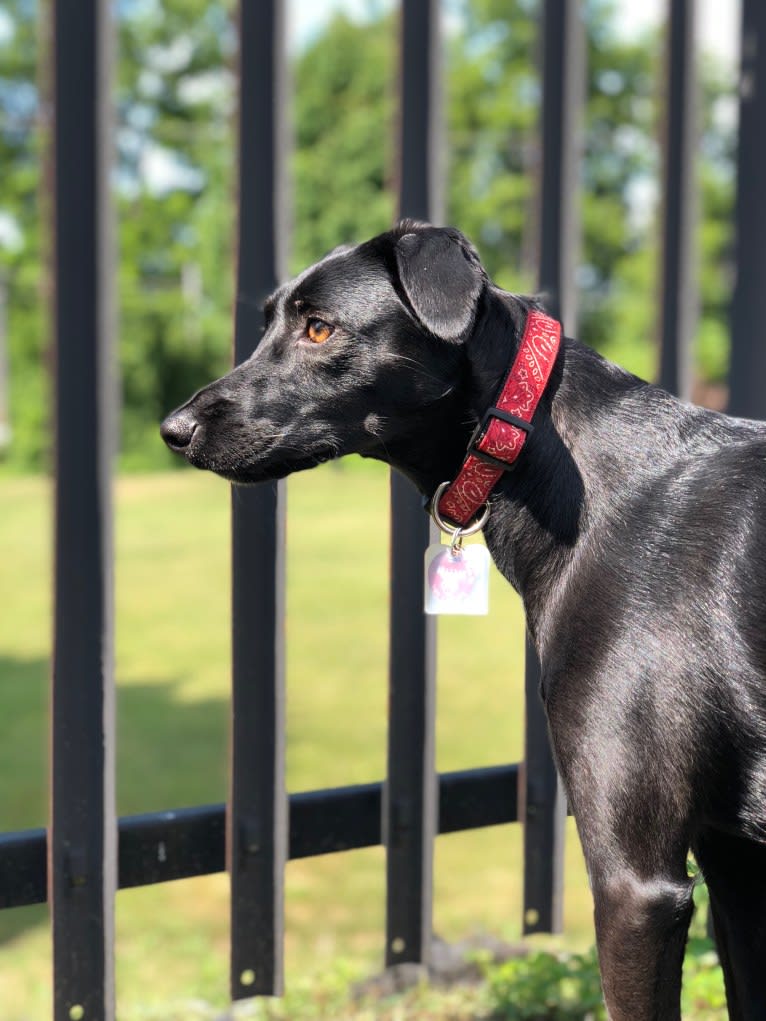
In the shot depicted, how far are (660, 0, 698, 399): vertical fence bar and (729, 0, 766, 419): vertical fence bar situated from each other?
149 mm

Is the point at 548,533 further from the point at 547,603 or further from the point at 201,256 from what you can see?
the point at 201,256

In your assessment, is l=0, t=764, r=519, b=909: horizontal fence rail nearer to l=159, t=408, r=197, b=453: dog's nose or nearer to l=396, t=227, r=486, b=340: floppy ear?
l=159, t=408, r=197, b=453: dog's nose

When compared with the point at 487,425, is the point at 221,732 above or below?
below

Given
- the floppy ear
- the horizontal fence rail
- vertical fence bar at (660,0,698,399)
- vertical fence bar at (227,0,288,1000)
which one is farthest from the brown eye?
vertical fence bar at (660,0,698,399)

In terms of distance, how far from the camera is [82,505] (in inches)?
112

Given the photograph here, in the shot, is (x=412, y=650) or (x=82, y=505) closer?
(x=82, y=505)

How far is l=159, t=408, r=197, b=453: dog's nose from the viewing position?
2471mm

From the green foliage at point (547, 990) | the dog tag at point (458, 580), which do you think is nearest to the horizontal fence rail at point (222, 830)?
the green foliage at point (547, 990)

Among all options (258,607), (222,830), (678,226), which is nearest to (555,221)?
(678,226)

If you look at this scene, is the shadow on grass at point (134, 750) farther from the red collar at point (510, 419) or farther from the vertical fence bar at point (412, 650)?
the red collar at point (510, 419)

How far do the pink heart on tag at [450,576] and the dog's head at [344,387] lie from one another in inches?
9.6

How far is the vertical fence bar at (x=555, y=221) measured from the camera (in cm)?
342

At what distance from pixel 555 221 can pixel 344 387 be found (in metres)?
1.31

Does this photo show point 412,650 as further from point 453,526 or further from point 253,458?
point 253,458
